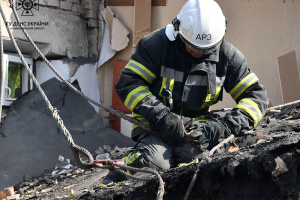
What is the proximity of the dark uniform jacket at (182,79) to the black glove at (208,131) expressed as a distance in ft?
0.28

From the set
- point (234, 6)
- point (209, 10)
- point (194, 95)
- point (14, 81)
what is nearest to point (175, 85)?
point (194, 95)

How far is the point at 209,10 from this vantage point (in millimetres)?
3971

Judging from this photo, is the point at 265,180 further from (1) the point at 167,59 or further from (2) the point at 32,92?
(2) the point at 32,92

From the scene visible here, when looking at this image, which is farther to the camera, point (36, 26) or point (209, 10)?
point (36, 26)

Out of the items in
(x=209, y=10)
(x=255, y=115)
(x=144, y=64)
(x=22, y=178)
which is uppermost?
(x=209, y=10)

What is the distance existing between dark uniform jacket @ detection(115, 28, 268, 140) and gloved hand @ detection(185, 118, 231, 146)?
9 cm

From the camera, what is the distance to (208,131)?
3979mm

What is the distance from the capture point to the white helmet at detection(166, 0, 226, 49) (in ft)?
12.8

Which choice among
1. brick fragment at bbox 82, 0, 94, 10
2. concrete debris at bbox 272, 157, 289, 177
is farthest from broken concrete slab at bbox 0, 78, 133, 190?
concrete debris at bbox 272, 157, 289, 177

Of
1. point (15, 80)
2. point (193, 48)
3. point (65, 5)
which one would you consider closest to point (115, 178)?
point (193, 48)

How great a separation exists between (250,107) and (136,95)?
972 millimetres

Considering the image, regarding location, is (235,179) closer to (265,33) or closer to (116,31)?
(265,33)

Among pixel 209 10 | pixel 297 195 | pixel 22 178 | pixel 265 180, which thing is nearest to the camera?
pixel 297 195

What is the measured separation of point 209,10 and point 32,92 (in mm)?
3943
